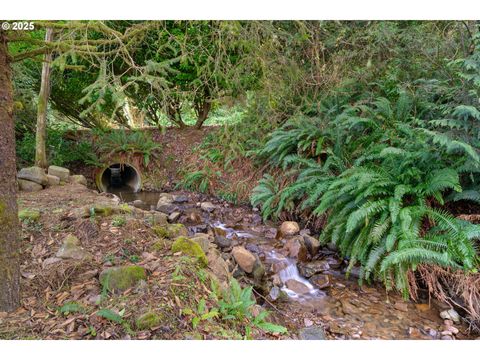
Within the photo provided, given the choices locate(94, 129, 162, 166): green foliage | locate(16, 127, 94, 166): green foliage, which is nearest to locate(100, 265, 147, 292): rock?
locate(16, 127, 94, 166): green foliage

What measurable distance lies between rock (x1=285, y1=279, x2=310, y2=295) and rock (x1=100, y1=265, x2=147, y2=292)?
1935 mm

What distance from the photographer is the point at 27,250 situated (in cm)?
265

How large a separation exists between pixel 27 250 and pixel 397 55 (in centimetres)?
550

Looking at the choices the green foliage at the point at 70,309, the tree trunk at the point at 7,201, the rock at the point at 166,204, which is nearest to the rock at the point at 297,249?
the rock at the point at 166,204

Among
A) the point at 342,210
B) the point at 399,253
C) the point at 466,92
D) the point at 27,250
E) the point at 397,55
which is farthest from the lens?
the point at 397,55

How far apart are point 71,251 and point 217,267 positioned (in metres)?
1.22

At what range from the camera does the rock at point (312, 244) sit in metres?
4.40

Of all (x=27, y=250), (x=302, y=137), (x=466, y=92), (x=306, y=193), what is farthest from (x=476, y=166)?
(x=27, y=250)

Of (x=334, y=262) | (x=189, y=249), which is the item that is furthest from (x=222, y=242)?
(x=189, y=249)

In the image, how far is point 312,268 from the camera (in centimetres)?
403

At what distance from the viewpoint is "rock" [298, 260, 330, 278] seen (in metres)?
3.96

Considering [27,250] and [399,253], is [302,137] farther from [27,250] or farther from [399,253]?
[27,250]

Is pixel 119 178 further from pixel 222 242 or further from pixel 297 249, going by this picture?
pixel 297 249
